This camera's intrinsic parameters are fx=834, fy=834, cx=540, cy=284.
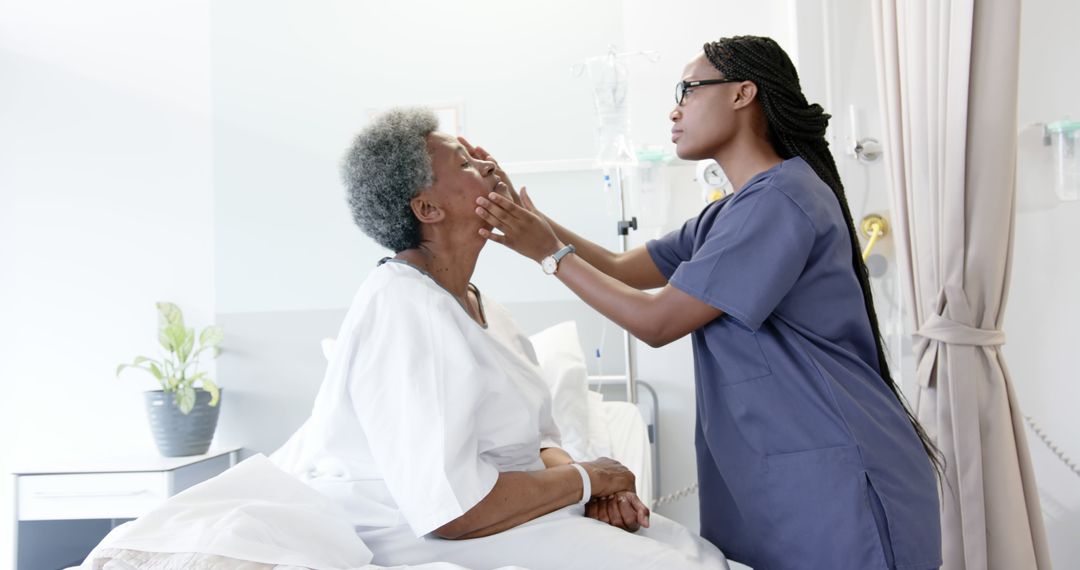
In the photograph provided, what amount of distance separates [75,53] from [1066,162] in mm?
3430

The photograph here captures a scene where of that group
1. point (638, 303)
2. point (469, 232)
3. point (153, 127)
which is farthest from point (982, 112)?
point (153, 127)

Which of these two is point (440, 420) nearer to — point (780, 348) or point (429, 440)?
point (429, 440)

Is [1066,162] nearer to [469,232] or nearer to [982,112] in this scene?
[982,112]

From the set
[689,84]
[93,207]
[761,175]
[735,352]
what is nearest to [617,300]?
[735,352]

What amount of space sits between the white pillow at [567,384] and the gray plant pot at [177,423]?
4.09 feet

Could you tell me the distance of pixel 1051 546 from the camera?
241cm

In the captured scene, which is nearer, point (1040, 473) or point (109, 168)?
point (1040, 473)

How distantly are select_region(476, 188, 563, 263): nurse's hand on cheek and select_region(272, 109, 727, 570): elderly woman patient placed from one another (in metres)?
0.06

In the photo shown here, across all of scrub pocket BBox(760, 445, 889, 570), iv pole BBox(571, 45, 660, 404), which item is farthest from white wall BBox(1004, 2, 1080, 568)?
scrub pocket BBox(760, 445, 889, 570)

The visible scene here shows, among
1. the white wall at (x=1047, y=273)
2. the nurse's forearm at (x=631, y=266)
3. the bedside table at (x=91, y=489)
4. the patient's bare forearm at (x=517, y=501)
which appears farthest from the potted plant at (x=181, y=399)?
the white wall at (x=1047, y=273)

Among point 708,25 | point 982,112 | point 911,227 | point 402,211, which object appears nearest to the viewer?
point 402,211

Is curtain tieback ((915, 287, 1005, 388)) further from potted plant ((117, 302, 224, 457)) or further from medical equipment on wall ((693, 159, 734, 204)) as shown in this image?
potted plant ((117, 302, 224, 457))

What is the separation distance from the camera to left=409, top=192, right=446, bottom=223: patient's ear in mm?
1406

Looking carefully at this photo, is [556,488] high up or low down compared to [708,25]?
down
